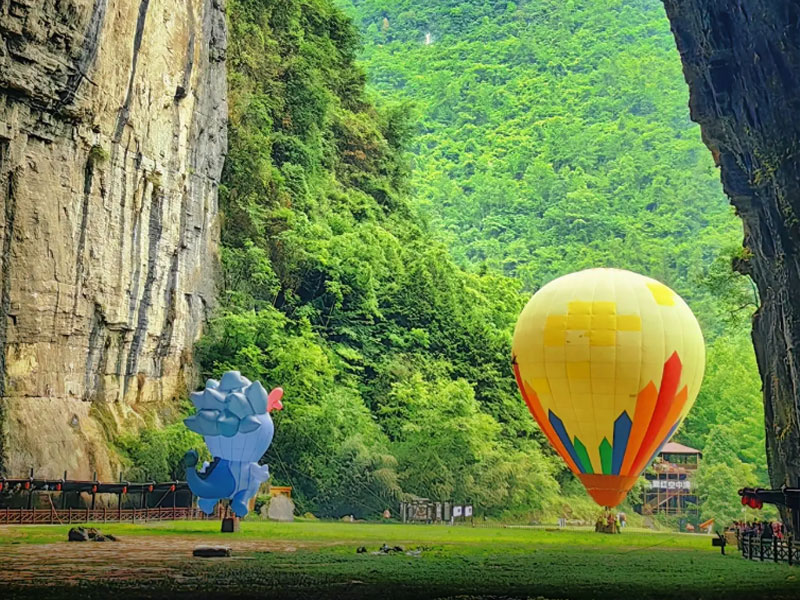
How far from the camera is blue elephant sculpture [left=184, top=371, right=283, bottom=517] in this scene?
31453mm

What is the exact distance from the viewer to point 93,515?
1425 inches

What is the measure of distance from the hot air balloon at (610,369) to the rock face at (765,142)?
9.37ft

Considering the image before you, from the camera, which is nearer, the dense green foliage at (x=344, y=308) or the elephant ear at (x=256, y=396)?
the elephant ear at (x=256, y=396)

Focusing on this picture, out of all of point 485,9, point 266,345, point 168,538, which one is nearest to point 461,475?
point 266,345

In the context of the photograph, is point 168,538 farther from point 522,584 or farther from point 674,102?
point 674,102

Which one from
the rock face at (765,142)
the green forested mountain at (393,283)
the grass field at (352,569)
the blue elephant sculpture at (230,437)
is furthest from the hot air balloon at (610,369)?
the green forested mountain at (393,283)

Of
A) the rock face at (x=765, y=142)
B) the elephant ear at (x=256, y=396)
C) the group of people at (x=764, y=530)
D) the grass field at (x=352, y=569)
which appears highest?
the rock face at (x=765, y=142)

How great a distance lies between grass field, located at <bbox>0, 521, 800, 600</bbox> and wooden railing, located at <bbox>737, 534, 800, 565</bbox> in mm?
432

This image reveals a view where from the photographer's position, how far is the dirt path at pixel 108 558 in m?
19.7

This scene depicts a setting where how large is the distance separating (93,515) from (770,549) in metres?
20.0

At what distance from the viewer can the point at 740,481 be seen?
6112 centimetres

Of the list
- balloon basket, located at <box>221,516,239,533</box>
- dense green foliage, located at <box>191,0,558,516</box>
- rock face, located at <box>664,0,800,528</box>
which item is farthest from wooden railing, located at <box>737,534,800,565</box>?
dense green foliage, located at <box>191,0,558,516</box>

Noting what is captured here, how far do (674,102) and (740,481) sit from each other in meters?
68.3

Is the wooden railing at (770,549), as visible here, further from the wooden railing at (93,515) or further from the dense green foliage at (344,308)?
the dense green foliage at (344,308)
